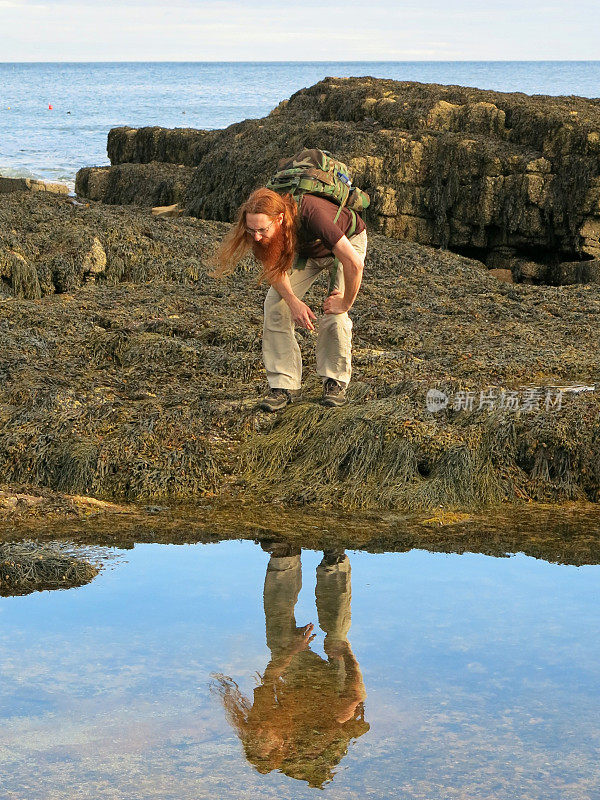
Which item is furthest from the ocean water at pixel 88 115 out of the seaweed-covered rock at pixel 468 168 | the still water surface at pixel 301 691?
the still water surface at pixel 301 691

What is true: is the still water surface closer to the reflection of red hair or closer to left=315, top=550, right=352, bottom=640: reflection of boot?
left=315, top=550, right=352, bottom=640: reflection of boot

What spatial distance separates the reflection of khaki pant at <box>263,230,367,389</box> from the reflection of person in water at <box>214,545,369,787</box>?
7.94 feet

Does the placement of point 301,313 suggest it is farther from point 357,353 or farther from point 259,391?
point 357,353

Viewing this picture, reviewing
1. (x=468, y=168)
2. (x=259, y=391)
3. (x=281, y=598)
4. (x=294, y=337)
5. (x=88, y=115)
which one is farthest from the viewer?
(x=88, y=115)

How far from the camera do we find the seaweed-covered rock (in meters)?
13.9

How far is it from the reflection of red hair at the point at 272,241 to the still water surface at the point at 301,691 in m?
1.96

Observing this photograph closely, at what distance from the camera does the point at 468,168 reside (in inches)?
566

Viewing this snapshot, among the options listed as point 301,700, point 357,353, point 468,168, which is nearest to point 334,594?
point 301,700

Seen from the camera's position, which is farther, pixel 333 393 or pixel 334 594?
pixel 333 393

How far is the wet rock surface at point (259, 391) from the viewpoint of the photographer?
5984 millimetres

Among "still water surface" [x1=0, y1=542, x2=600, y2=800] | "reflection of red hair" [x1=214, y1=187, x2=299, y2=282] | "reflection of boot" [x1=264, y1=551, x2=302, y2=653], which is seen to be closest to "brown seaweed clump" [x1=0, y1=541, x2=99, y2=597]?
"still water surface" [x1=0, y1=542, x2=600, y2=800]

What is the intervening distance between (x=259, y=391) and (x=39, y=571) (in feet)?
9.46

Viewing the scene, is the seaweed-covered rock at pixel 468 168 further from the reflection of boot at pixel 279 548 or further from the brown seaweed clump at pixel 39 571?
the brown seaweed clump at pixel 39 571

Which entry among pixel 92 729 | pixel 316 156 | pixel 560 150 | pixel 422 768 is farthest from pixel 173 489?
pixel 560 150
